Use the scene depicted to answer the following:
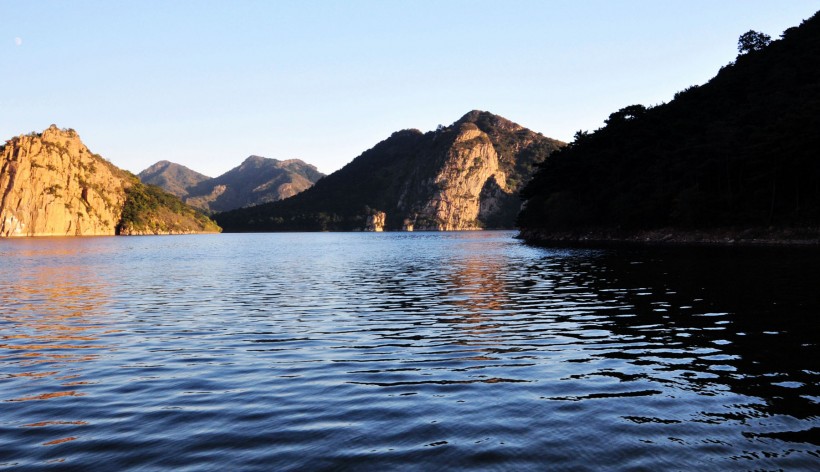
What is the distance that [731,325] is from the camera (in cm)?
2288

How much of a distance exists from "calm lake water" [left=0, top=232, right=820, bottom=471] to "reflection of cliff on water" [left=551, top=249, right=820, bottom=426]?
0.11 m

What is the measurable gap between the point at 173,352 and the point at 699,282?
33.8 m

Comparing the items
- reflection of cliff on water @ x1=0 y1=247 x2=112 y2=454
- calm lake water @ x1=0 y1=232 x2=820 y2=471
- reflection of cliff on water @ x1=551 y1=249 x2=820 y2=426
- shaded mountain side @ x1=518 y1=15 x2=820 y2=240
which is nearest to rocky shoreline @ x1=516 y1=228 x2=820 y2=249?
shaded mountain side @ x1=518 y1=15 x2=820 y2=240

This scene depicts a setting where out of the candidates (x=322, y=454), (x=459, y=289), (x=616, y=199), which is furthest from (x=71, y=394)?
(x=616, y=199)

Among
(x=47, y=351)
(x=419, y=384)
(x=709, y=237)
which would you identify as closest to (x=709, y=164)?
(x=709, y=237)

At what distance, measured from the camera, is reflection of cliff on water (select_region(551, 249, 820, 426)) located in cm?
1429

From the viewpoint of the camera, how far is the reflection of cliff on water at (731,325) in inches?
563

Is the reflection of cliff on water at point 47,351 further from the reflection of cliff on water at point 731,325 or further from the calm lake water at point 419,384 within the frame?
the reflection of cliff on water at point 731,325

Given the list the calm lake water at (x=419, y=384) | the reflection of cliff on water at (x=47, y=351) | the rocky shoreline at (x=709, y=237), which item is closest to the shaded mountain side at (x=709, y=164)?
the rocky shoreline at (x=709, y=237)

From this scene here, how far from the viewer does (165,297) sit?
124 feet

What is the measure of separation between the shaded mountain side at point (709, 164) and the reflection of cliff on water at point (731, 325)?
54045 mm

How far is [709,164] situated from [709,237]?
16915 mm

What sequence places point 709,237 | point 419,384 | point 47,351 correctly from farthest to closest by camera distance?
point 709,237 → point 47,351 → point 419,384

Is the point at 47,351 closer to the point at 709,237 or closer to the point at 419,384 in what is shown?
the point at 419,384
